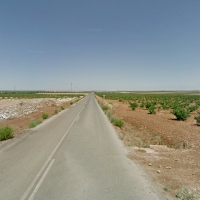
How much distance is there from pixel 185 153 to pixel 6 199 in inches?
286

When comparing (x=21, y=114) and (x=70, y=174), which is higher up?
(x=70, y=174)

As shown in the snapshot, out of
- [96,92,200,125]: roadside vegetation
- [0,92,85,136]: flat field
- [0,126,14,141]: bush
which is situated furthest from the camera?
[96,92,200,125]: roadside vegetation

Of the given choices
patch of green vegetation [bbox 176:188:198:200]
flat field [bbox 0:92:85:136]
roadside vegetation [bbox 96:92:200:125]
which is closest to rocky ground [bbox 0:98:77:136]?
flat field [bbox 0:92:85:136]

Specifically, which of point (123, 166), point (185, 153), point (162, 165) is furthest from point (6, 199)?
point (185, 153)

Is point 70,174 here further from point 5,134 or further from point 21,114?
point 21,114

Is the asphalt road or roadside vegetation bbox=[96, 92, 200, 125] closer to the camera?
the asphalt road

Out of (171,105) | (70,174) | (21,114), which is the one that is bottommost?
(21,114)

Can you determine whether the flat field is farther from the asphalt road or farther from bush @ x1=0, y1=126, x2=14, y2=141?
the asphalt road

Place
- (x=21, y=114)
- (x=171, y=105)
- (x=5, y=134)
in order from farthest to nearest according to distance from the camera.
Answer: (x=171, y=105), (x=21, y=114), (x=5, y=134)

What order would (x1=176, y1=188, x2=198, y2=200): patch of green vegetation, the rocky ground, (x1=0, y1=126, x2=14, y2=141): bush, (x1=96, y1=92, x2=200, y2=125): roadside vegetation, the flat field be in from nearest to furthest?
(x1=176, y1=188, x2=198, y2=200): patch of green vegetation, (x1=0, y1=126, x2=14, y2=141): bush, the rocky ground, the flat field, (x1=96, y1=92, x2=200, y2=125): roadside vegetation

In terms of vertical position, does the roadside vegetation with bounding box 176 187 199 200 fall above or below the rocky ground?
above

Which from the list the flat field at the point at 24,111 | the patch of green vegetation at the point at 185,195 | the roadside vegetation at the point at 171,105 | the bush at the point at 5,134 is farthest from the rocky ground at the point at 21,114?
the roadside vegetation at the point at 171,105

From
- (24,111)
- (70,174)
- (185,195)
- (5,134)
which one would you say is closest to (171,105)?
(24,111)

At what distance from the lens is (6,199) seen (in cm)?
413
